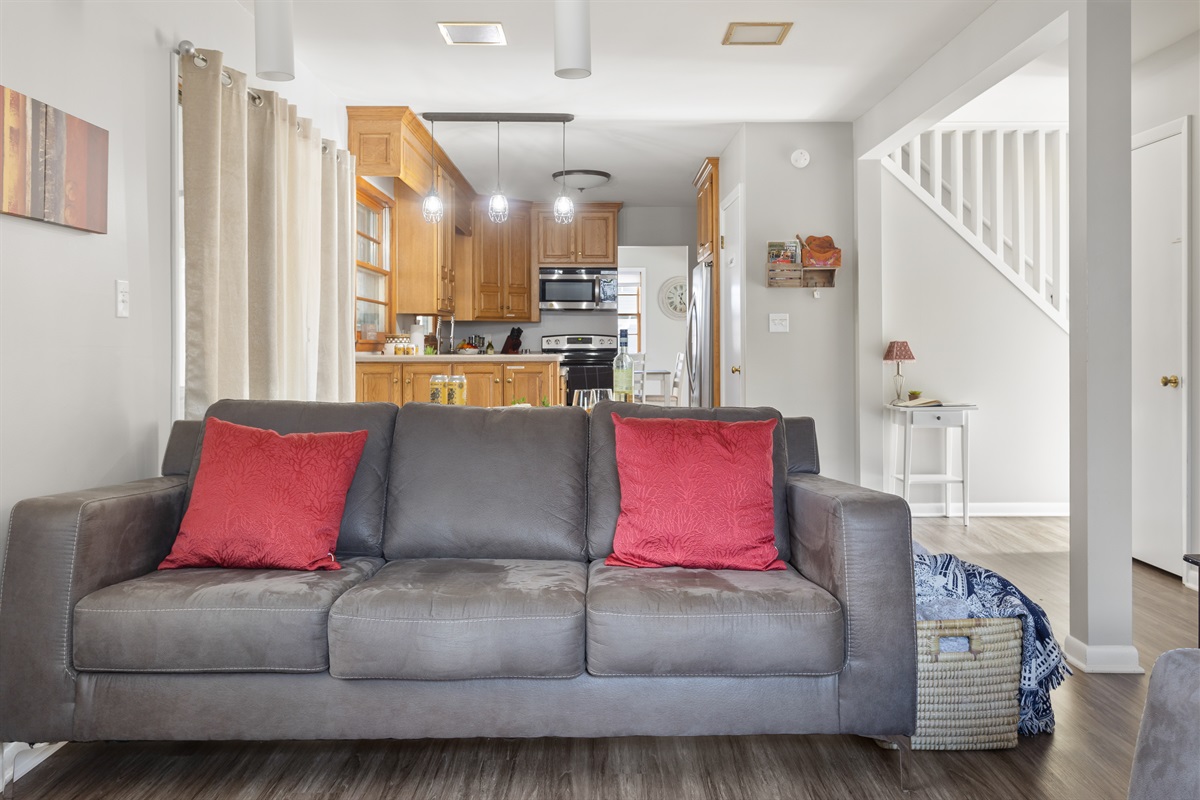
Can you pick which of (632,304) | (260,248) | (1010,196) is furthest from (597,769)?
(632,304)

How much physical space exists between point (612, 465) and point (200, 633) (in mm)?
1235

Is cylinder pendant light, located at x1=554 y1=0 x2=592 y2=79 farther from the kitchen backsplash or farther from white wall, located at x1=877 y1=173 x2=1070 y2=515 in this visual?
the kitchen backsplash

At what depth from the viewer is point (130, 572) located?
2.25m

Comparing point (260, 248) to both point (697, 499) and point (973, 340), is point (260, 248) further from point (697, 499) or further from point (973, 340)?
point (973, 340)

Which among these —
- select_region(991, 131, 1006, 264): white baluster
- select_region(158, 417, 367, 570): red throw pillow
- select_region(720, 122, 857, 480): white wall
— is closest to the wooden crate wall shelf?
select_region(720, 122, 857, 480): white wall

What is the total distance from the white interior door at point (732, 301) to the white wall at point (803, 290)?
0.13 meters

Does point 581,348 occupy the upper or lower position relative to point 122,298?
upper

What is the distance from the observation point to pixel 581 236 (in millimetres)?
8828

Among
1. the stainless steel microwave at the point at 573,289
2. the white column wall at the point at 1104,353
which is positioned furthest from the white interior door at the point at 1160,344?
the stainless steel microwave at the point at 573,289

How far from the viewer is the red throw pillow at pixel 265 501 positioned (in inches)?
91.1

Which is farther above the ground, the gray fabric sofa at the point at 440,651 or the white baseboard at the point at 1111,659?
the gray fabric sofa at the point at 440,651

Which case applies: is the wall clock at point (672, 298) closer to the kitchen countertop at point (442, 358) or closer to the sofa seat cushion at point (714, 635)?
the kitchen countertop at point (442, 358)

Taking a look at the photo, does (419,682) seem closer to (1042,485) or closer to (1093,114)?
(1093,114)

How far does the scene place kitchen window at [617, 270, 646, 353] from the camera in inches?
476
